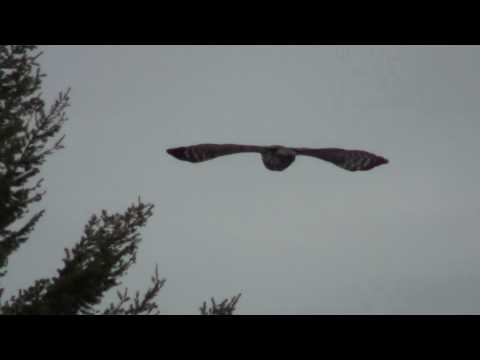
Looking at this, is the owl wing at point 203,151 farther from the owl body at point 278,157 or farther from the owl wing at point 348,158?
the owl wing at point 348,158

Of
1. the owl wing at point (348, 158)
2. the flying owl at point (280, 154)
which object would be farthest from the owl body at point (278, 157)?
the owl wing at point (348, 158)

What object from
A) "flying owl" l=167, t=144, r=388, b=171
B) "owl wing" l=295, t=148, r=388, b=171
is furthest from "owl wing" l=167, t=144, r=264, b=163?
"owl wing" l=295, t=148, r=388, b=171

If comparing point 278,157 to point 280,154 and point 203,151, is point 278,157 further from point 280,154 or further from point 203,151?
point 203,151

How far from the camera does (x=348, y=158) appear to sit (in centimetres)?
392

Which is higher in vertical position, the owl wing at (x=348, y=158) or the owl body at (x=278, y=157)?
the owl wing at (x=348, y=158)

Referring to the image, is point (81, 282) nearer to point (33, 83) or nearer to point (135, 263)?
point (135, 263)

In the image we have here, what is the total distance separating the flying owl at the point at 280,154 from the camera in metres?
3.74

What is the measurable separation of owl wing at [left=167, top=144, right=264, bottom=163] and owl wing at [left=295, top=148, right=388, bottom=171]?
496mm

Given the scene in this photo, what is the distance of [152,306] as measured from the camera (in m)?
10.5

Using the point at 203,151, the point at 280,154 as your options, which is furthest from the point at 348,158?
the point at 203,151

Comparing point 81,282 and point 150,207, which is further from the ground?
point 150,207

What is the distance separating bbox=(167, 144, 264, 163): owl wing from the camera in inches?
149
